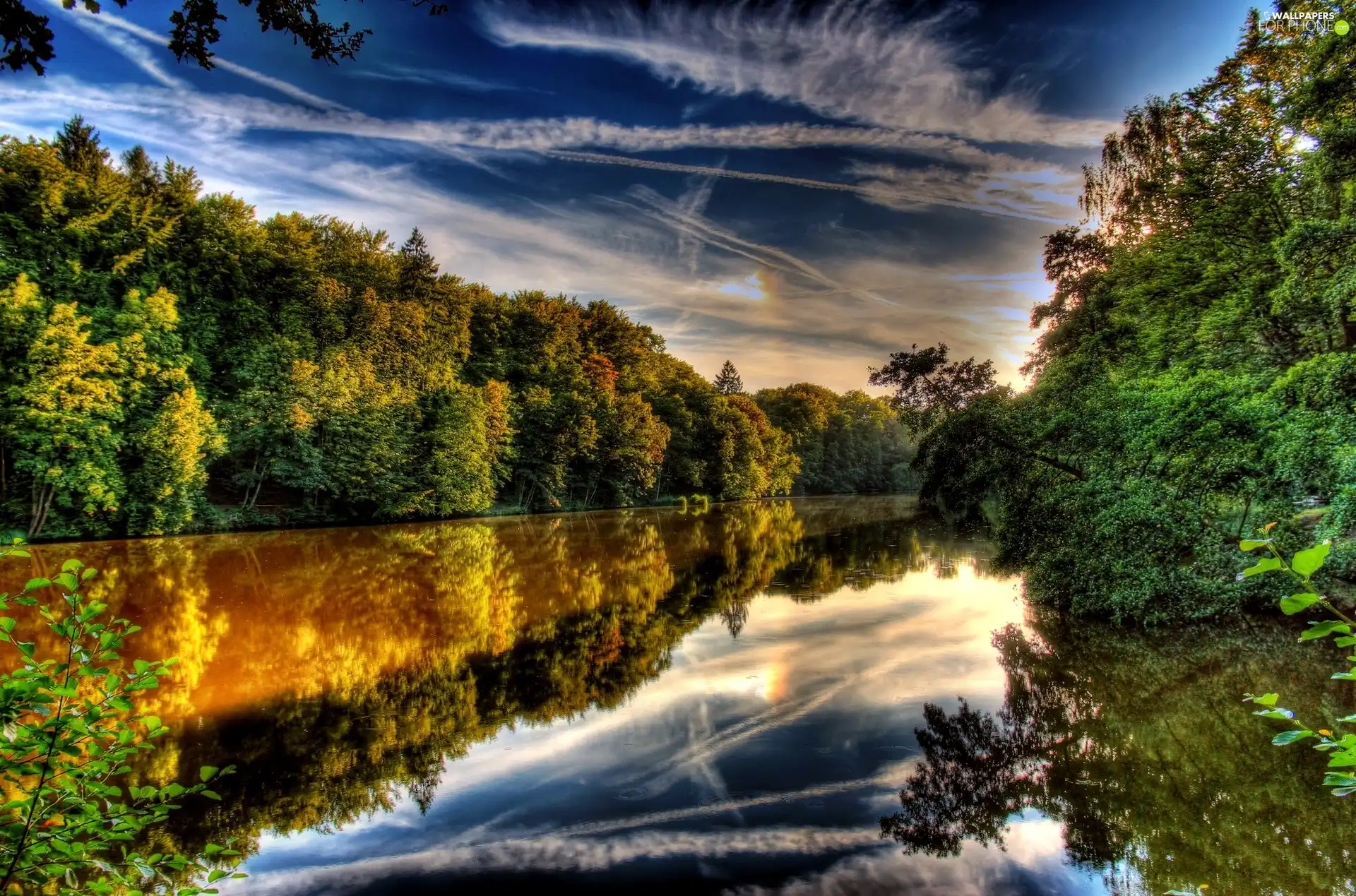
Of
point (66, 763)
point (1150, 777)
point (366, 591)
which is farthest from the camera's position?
point (366, 591)

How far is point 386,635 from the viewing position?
10633 millimetres

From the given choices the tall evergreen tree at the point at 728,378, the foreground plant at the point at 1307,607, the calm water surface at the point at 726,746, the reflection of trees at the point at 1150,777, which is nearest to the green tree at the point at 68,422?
the calm water surface at the point at 726,746

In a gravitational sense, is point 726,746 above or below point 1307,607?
below

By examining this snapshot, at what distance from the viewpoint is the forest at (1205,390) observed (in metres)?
10.0

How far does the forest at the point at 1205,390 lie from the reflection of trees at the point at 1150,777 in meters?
2.26

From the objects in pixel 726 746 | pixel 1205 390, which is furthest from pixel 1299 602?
pixel 1205 390

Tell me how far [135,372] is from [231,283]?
818cm

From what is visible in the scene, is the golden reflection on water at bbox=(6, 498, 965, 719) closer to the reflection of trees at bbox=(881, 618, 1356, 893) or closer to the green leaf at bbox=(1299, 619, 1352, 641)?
the reflection of trees at bbox=(881, 618, 1356, 893)

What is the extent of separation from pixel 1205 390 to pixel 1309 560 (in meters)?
11.6

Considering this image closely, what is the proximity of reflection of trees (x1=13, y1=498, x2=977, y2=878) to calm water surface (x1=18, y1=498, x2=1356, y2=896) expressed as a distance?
0.19ft

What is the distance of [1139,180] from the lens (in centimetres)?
1738

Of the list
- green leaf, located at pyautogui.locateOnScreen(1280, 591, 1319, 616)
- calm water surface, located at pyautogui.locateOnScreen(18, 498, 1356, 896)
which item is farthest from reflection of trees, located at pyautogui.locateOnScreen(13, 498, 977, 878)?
green leaf, located at pyautogui.locateOnScreen(1280, 591, 1319, 616)

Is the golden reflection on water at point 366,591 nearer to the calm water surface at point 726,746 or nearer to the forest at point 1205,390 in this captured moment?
the calm water surface at point 726,746

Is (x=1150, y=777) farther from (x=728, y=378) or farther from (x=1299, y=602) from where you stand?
(x=728, y=378)
